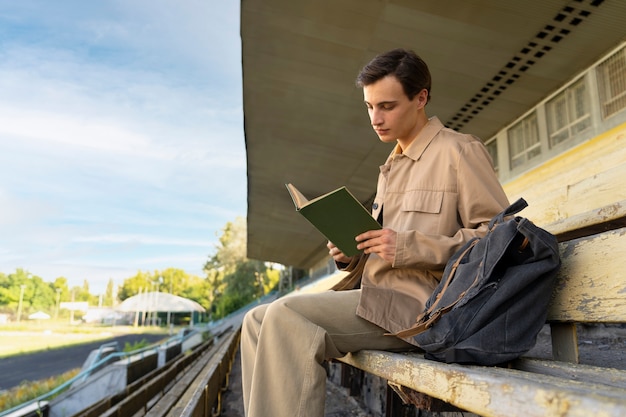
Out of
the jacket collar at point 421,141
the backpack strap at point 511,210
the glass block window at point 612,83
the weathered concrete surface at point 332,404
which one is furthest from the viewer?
the glass block window at point 612,83

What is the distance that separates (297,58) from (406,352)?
32.5 feet

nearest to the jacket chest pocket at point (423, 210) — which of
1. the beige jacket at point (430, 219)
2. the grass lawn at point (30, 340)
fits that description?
the beige jacket at point (430, 219)

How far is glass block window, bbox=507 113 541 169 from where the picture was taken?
33.1ft

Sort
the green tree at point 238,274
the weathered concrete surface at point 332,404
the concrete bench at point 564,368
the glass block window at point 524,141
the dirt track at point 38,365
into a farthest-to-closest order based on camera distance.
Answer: the green tree at point 238,274, the dirt track at point 38,365, the glass block window at point 524,141, the weathered concrete surface at point 332,404, the concrete bench at point 564,368

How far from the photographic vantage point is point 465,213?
1.82 metres

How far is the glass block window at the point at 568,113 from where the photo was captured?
8.51 meters

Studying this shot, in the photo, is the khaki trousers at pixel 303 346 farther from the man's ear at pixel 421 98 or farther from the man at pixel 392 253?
the man's ear at pixel 421 98

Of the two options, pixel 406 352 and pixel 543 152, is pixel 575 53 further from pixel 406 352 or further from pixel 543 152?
pixel 406 352

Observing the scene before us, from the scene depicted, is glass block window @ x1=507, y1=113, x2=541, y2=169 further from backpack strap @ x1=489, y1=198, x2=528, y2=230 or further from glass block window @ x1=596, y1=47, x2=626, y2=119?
backpack strap @ x1=489, y1=198, x2=528, y2=230

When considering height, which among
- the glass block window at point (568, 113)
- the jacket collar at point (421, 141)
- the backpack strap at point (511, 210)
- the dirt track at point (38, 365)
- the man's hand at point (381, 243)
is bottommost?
the dirt track at point (38, 365)

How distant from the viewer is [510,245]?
1.34 m

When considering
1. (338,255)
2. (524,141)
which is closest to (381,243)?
(338,255)

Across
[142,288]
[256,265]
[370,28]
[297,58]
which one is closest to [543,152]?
[370,28]

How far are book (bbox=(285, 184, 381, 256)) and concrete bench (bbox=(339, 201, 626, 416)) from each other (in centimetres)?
43
